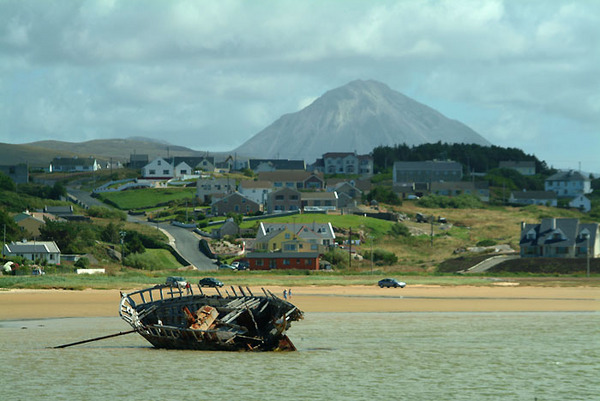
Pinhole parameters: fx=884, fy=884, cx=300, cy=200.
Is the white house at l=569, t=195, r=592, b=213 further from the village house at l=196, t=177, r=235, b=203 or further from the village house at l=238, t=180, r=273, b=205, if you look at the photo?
the village house at l=196, t=177, r=235, b=203

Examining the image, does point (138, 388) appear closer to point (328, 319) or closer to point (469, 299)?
point (328, 319)

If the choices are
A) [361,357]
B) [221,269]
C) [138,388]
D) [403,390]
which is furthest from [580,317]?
[221,269]

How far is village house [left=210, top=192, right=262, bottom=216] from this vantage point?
162625 millimetres

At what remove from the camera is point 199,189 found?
18438 centimetres

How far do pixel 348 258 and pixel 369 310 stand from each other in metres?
56.0

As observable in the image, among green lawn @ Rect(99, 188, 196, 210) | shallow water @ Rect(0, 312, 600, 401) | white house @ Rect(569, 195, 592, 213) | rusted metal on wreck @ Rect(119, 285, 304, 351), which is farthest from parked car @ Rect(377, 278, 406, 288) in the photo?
white house @ Rect(569, 195, 592, 213)

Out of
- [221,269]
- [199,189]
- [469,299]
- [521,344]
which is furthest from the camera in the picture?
[199,189]

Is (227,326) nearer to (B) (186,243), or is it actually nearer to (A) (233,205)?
(B) (186,243)

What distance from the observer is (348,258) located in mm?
117062

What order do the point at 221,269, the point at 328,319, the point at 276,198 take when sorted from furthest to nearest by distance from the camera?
the point at 276,198 → the point at 221,269 → the point at 328,319

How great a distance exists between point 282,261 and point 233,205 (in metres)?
54.3

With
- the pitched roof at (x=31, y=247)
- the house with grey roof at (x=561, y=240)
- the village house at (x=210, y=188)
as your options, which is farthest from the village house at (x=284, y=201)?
the pitched roof at (x=31, y=247)

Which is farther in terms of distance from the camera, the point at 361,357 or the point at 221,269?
the point at 221,269

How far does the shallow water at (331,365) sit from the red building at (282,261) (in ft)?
191
